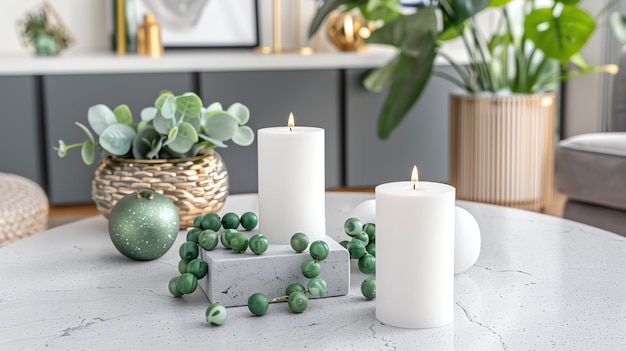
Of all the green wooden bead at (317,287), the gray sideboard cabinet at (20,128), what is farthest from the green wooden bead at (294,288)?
the gray sideboard cabinet at (20,128)

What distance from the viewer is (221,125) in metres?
1.29

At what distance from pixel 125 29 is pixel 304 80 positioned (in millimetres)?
808

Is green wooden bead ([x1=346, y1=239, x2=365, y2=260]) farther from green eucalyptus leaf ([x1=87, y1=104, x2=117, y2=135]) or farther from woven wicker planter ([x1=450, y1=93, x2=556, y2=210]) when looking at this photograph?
woven wicker planter ([x1=450, y1=93, x2=556, y2=210])

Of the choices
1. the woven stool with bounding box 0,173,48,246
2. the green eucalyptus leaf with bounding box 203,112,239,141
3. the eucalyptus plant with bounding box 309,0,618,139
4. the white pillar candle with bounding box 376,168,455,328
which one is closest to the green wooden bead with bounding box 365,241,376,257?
the white pillar candle with bounding box 376,168,455,328

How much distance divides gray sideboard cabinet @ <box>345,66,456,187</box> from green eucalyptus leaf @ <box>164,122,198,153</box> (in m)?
2.24

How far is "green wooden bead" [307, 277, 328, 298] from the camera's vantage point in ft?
3.09

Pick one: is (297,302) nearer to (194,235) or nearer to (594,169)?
(194,235)

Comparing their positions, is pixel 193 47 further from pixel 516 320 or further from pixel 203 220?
pixel 516 320

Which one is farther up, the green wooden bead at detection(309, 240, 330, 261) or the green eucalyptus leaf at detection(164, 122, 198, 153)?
the green eucalyptus leaf at detection(164, 122, 198, 153)

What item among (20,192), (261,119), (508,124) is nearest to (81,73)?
(261,119)

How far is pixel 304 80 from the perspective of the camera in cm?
343

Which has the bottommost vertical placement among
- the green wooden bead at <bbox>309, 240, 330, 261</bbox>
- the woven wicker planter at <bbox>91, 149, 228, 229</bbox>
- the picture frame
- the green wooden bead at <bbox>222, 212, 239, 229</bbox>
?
the green wooden bead at <bbox>309, 240, 330, 261</bbox>

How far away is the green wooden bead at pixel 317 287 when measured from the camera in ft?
3.09

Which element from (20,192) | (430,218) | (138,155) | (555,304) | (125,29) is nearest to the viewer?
(430,218)
